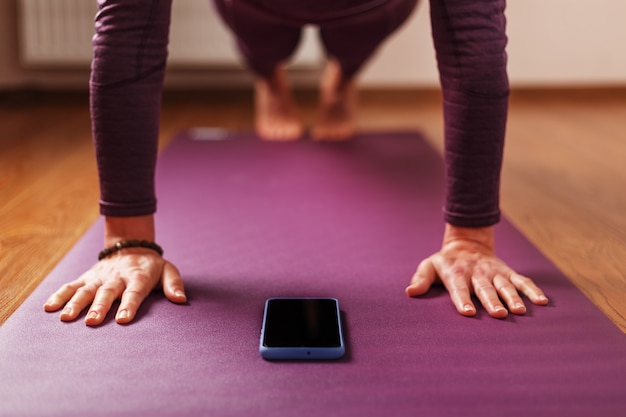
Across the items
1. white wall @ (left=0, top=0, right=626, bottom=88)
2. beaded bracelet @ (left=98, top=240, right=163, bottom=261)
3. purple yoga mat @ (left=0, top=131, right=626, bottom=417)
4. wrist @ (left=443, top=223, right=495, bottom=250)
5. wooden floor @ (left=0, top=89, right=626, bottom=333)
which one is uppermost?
white wall @ (left=0, top=0, right=626, bottom=88)

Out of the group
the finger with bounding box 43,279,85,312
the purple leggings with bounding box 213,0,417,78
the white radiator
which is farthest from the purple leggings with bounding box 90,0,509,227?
the white radiator

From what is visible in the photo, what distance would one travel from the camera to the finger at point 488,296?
38.2 inches

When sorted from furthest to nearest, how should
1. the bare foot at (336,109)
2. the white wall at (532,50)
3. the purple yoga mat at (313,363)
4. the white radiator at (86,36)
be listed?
the white wall at (532,50), the white radiator at (86,36), the bare foot at (336,109), the purple yoga mat at (313,363)

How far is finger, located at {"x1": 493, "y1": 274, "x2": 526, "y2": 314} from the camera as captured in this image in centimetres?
98

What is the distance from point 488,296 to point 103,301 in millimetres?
502

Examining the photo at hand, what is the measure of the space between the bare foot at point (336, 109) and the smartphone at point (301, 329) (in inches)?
51.6

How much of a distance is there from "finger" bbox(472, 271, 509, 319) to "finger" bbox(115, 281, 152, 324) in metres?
0.45

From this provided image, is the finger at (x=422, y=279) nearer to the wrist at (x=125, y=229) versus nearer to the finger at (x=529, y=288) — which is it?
the finger at (x=529, y=288)

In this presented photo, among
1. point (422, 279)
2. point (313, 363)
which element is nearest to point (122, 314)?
point (313, 363)

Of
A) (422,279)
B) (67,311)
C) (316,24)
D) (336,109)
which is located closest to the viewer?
(67,311)

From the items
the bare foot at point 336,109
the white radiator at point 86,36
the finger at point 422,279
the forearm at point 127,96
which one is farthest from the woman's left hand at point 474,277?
the white radiator at point 86,36

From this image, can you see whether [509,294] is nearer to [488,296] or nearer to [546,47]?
[488,296]

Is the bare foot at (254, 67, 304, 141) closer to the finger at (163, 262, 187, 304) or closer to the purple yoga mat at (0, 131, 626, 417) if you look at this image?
the purple yoga mat at (0, 131, 626, 417)

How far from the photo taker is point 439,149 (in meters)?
2.14
